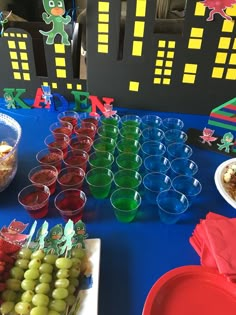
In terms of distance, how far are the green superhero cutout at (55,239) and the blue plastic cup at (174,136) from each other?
→ 20.6 inches

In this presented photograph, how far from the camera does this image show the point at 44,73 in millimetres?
1387

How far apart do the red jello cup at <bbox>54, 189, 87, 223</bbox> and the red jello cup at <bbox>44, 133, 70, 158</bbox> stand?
193mm

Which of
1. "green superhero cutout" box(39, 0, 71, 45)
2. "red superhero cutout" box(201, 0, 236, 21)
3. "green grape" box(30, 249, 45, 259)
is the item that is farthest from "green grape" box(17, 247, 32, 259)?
"red superhero cutout" box(201, 0, 236, 21)

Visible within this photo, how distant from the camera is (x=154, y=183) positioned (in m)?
0.93

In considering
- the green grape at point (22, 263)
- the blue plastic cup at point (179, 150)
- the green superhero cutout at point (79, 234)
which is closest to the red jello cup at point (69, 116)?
the blue plastic cup at point (179, 150)

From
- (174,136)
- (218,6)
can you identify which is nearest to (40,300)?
(174,136)

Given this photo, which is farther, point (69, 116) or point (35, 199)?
point (69, 116)

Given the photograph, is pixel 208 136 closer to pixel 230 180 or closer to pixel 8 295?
pixel 230 180

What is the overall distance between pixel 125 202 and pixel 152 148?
0.27 meters

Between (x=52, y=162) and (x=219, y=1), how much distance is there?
78 centimetres

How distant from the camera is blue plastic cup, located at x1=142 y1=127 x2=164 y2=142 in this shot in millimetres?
1093

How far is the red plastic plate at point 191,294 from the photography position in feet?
2.12

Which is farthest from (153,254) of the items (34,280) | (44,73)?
(44,73)

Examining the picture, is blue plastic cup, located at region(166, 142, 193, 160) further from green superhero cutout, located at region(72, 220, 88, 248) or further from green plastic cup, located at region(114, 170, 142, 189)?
green superhero cutout, located at region(72, 220, 88, 248)
